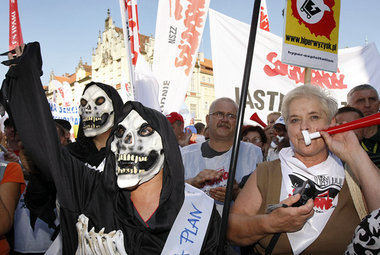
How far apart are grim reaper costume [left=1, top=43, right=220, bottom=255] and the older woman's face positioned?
0.70m

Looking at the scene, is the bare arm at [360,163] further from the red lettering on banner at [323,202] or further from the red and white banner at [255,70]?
the red and white banner at [255,70]

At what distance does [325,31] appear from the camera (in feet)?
12.4

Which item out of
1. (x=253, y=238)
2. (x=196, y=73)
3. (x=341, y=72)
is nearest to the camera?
(x=253, y=238)

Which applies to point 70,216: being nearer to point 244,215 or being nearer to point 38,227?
point 244,215

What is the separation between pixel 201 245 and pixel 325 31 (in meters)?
2.94

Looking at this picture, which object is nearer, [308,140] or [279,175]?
[308,140]

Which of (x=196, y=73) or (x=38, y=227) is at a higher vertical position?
(x=196, y=73)

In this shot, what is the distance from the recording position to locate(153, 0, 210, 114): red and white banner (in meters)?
5.09

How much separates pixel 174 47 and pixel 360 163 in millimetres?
3699

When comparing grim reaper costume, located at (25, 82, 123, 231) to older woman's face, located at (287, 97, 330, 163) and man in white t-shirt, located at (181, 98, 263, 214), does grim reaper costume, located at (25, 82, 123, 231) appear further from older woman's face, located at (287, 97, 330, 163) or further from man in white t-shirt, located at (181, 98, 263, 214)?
older woman's face, located at (287, 97, 330, 163)

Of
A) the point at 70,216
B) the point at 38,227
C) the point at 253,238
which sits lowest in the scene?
the point at 38,227

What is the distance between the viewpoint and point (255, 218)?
78.1 inches

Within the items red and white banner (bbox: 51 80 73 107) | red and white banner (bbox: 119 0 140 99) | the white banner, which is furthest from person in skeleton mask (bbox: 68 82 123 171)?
red and white banner (bbox: 51 80 73 107)

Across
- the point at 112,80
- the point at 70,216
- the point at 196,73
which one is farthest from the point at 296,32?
the point at 112,80
